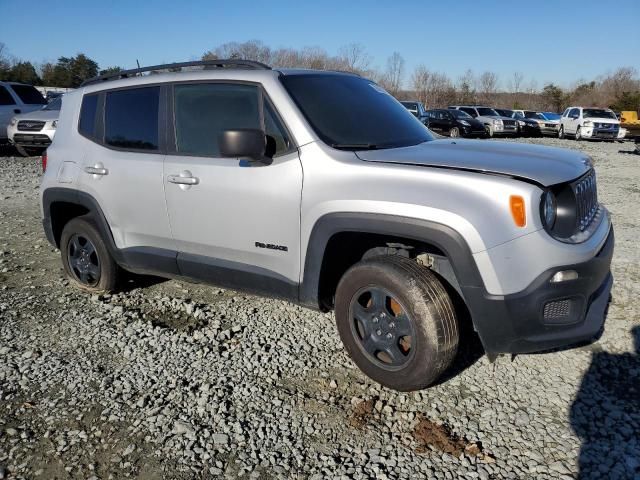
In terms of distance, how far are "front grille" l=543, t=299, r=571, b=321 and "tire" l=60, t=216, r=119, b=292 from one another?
11.4ft

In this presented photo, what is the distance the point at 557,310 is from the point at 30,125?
48.2 ft

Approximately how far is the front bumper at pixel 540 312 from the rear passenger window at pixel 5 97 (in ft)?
54.7

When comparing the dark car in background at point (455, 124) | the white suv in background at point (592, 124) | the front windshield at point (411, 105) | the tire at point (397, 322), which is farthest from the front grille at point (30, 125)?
the white suv in background at point (592, 124)

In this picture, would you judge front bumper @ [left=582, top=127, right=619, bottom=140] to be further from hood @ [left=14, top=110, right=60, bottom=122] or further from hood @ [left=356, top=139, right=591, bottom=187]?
hood @ [left=356, top=139, right=591, bottom=187]

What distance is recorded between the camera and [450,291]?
10.3ft

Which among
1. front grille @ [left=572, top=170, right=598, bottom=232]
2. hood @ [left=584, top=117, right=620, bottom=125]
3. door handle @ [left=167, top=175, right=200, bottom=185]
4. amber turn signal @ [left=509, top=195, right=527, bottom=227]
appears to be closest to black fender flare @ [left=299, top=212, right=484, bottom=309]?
amber turn signal @ [left=509, top=195, right=527, bottom=227]

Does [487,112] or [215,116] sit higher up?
[487,112]

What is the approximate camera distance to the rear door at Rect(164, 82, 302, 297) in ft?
10.8

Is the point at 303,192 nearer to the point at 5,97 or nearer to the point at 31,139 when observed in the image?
the point at 31,139

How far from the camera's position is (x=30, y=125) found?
13.9 m

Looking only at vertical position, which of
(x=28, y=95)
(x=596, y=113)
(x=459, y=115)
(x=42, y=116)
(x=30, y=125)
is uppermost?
(x=28, y=95)

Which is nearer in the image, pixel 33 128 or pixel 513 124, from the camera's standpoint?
pixel 33 128

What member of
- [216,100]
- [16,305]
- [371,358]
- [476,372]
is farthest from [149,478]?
[16,305]

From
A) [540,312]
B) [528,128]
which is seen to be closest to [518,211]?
[540,312]
